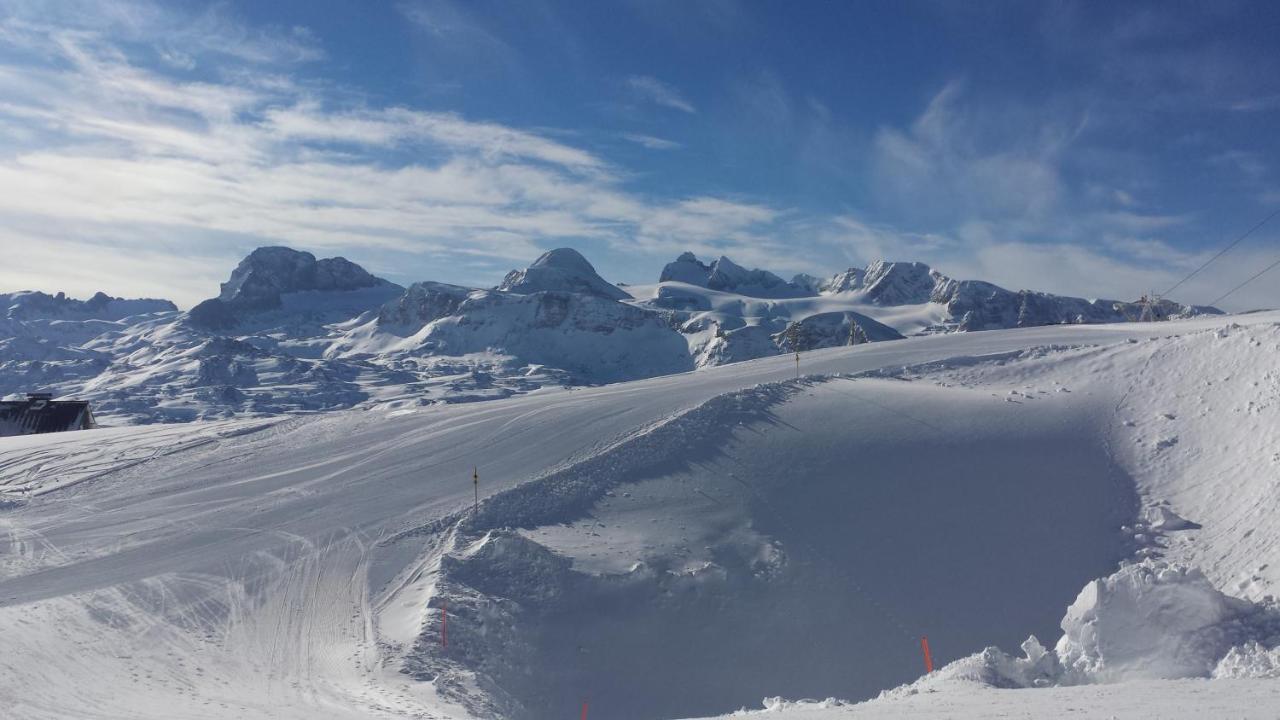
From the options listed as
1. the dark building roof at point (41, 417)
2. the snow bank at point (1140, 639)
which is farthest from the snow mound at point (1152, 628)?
the dark building roof at point (41, 417)

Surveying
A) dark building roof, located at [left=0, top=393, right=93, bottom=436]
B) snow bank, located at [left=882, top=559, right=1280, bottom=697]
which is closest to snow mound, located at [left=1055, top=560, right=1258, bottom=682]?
snow bank, located at [left=882, top=559, right=1280, bottom=697]

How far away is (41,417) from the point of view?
152 ft

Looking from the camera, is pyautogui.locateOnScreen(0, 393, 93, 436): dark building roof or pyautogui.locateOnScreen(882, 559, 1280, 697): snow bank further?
pyautogui.locateOnScreen(0, 393, 93, 436): dark building roof

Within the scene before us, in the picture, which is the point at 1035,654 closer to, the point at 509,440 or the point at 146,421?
the point at 509,440

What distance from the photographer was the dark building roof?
45.3 metres

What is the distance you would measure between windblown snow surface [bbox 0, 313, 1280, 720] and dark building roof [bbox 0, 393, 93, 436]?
1523cm

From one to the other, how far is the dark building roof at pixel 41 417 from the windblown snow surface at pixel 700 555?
50.0 ft

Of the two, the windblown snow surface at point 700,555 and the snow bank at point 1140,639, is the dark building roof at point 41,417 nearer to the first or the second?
the windblown snow surface at point 700,555

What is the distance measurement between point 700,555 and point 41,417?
43889 mm

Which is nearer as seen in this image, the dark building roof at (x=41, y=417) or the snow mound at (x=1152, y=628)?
the snow mound at (x=1152, y=628)

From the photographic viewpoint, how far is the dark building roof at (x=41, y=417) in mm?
45344

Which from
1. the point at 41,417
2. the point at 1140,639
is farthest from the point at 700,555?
the point at 41,417

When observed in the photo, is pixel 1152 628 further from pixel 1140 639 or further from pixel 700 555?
pixel 700 555

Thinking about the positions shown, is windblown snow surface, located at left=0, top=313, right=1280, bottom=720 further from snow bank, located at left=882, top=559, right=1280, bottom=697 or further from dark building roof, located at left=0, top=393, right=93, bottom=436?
dark building roof, located at left=0, top=393, right=93, bottom=436
